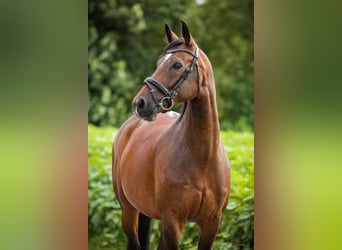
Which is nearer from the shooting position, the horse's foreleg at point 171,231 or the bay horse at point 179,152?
the bay horse at point 179,152

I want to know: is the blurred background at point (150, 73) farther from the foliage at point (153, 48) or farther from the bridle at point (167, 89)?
the bridle at point (167, 89)

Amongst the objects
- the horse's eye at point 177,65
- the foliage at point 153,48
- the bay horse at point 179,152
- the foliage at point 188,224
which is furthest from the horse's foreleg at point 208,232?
the horse's eye at point 177,65

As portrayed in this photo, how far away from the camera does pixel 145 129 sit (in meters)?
2.26

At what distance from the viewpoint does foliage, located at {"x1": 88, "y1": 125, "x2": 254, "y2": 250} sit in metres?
2.27

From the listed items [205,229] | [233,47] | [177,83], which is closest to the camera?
[177,83]

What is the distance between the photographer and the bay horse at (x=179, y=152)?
1950mm

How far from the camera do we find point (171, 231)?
2.05 meters

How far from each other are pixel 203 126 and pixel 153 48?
1.63 ft

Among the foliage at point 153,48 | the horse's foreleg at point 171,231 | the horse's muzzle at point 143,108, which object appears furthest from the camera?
the foliage at point 153,48

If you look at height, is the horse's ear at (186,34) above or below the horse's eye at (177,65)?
above

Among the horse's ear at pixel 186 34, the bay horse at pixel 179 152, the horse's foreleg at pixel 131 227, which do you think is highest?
the horse's ear at pixel 186 34
